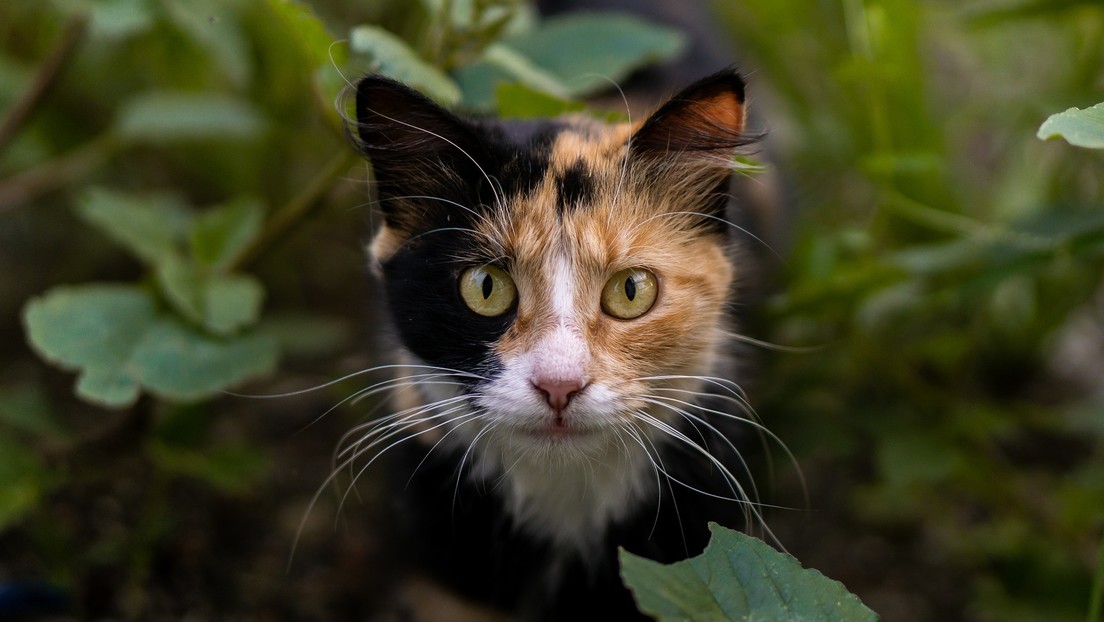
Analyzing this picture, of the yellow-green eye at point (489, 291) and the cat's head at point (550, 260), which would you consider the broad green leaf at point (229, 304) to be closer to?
the cat's head at point (550, 260)

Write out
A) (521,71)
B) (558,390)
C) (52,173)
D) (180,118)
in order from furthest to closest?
(52,173), (180,118), (521,71), (558,390)

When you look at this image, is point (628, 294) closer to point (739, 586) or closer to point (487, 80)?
point (739, 586)

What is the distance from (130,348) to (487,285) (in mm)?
680

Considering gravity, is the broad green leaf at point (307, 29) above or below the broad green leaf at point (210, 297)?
above

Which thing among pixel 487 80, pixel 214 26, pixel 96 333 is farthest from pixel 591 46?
pixel 96 333

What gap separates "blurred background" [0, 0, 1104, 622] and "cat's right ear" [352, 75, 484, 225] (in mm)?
126

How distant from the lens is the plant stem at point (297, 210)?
A: 1.64 meters

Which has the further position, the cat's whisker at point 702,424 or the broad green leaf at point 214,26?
the broad green leaf at point 214,26

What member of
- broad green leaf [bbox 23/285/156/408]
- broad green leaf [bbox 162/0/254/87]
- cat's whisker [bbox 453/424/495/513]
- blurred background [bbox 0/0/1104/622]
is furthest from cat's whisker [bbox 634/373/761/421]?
broad green leaf [bbox 162/0/254/87]

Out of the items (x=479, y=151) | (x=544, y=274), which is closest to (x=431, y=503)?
(x=544, y=274)

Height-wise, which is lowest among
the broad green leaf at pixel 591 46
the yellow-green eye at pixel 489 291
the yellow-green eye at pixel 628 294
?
the yellow-green eye at pixel 489 291

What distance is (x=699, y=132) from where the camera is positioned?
1378 mm

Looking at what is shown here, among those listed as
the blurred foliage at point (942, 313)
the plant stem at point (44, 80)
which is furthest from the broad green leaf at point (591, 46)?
the plant stem at point (44, 80)

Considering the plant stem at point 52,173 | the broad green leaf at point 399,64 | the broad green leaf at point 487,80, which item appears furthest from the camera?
the plant stem at point 52,173
